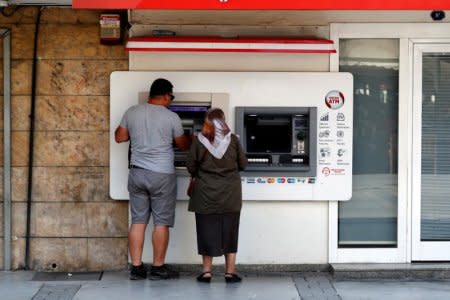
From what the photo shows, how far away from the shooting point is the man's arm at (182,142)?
7.19 metres

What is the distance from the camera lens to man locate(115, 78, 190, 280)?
7.11 metres

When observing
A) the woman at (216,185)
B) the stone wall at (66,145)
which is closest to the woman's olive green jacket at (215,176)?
the woman at (216,185)

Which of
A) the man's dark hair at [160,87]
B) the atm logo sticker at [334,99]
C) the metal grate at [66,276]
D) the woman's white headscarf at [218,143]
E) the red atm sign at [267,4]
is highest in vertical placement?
the red atm sign at [267,4]

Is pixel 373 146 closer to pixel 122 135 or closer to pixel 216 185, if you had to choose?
pixel 216 185

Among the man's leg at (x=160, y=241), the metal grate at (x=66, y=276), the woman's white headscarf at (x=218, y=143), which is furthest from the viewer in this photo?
the metal grate at (x=66, y=276)

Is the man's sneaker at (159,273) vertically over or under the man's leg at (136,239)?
under

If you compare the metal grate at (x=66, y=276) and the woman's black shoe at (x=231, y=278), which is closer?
the woman's black shoe at (x=231, y=278)

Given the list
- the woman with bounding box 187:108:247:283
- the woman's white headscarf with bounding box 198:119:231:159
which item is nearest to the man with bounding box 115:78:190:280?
the woman with bounding box 187:108:247:283

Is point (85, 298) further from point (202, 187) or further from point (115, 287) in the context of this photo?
point (202, 187)

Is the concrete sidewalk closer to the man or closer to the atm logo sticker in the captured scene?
the man

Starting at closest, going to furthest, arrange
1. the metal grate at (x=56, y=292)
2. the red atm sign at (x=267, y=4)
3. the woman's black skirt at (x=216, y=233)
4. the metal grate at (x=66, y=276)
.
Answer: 1. the red atm sign at (x=267, y=4)
2. the metal grate at (x=56, y=292)
3. the woman's black skirt at (x=216, y=233)
4. the metal grate at (x=66, y=276)

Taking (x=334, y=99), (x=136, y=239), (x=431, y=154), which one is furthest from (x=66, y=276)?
(x=431, y=154)

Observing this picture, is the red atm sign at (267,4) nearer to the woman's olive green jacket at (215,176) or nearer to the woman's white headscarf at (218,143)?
the woman's white headscarf at (218,143)

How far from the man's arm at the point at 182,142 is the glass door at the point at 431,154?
205cm
